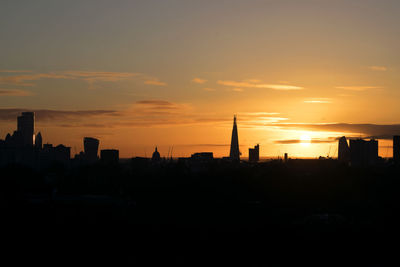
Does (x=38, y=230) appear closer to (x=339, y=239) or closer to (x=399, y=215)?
(x=339, y=239)

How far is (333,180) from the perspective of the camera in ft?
482

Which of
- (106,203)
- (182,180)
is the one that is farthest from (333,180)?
(106,203)

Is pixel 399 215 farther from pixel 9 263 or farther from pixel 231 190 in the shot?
pixel 9 263

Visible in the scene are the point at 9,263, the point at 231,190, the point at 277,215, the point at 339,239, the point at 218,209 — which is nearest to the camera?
the point at 9,263

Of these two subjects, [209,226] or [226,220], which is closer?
[209,226]

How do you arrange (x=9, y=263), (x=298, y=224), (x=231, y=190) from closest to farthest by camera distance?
1. (x=9, y=263)
2. (x=298, y=224)
3. (x=231, y=190)

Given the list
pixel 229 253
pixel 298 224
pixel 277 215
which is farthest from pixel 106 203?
pixel 229 253

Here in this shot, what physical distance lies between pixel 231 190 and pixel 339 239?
65221 millimetres

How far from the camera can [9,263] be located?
201 feet

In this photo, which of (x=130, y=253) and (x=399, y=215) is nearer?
(x=130, y=253)

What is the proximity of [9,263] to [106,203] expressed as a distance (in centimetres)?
4620

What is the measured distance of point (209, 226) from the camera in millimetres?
84562

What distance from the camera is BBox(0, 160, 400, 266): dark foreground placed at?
217ft

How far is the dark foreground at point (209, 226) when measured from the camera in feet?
217
